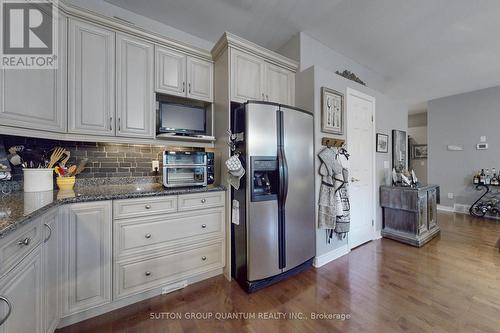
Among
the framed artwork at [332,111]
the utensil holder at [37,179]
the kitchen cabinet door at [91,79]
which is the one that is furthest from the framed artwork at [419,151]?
the utensil holder at [37,179]

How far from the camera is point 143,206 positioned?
1705 mm

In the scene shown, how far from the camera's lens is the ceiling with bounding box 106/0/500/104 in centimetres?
226

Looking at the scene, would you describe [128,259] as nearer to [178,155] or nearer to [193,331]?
[193,331]

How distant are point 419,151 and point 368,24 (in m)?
6.25

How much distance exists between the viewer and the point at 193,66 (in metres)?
2.27

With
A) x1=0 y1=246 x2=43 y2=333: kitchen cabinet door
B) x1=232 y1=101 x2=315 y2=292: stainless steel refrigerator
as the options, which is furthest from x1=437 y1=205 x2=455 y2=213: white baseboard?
x1=0 y1=246 x2=43 y2=333: kitchen cabinet door

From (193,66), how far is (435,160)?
652 centimetres

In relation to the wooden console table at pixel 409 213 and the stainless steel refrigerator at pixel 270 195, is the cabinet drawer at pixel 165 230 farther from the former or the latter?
the wooden console table at pixel 409 213

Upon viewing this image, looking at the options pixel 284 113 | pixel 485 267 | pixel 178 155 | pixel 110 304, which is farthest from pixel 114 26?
pixel 485 267

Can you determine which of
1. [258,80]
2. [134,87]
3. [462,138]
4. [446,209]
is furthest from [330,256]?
[462,138]

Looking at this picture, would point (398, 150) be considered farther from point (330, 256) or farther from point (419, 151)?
point (419, 151)

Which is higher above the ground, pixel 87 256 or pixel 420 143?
pixel 420 143

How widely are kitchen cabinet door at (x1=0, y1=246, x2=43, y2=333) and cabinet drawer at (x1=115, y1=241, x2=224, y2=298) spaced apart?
536 mm

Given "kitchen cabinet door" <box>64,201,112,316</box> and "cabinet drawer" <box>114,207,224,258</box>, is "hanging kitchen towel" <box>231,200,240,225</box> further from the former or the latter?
"kitchen cabinet door" <box>64,201,112,316</box>
